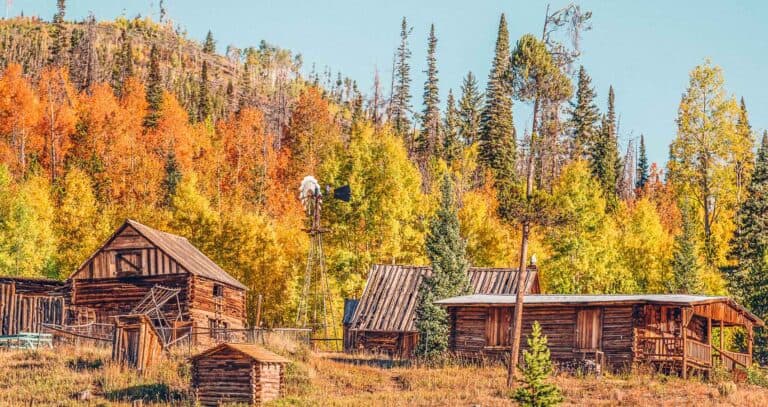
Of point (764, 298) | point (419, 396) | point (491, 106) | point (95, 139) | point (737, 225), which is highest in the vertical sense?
point (491, 106)

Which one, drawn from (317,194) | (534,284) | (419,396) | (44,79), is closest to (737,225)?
(534,284)

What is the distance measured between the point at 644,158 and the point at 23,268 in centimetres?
8554

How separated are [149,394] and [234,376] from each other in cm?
317

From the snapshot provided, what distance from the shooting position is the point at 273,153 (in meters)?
95.7

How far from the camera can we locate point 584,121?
101062mm

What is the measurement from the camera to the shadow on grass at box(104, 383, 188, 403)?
36.0 m

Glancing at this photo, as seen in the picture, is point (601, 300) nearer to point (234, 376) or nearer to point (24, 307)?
point (234, 376)

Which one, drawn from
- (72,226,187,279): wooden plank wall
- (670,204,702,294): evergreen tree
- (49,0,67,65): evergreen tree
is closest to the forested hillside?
(670,204,702,294): evergreen tree

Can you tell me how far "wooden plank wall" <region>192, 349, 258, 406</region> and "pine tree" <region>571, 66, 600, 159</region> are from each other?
2636 inches

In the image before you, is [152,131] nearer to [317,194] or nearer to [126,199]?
[126,199]

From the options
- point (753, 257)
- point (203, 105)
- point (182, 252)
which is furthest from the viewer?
point (203, 105)

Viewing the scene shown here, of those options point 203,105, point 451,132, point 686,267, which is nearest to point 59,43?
point 203,105

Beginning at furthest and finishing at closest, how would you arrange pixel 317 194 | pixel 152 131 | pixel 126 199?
pixel 152 131
pixel 126 199
pixel 317 194

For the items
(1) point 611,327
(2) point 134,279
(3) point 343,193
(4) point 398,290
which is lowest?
(1) point 611,327
